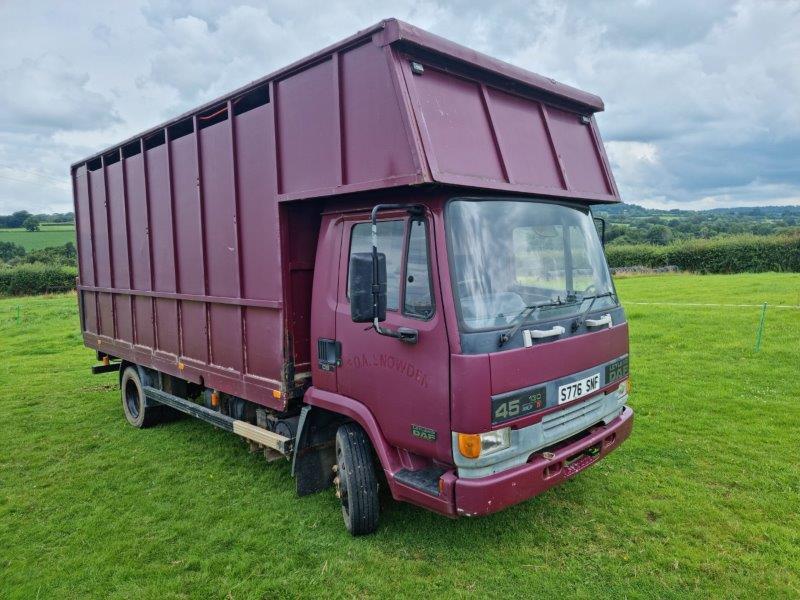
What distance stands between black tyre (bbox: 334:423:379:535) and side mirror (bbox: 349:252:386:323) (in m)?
1.24

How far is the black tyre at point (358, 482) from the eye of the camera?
13.0 ft

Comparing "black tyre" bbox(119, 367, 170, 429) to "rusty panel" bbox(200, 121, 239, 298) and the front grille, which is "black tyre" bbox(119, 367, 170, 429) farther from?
the front grille

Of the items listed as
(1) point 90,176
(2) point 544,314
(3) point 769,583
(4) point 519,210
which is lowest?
(3) point 769,583

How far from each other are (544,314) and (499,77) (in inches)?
70.1

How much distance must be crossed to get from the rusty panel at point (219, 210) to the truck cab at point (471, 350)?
1098mm

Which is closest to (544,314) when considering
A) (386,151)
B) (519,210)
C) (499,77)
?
(519,210)

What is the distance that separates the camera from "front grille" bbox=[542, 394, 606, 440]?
364cm

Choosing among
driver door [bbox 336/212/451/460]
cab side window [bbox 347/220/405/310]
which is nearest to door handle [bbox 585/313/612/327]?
driver door [bbox 336/212/451/460]

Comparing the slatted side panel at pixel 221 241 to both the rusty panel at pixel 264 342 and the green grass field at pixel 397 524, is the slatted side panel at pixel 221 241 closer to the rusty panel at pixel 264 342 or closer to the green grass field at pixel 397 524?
the rusty panel at pixel 264 342

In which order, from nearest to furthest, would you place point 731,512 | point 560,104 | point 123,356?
point 731,512 < point 560,104 < point 123,356

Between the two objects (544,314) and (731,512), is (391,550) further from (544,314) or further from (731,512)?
(731,512)

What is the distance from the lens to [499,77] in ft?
13.0

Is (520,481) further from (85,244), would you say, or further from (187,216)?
(85,244)

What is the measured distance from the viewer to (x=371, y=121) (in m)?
3.61
